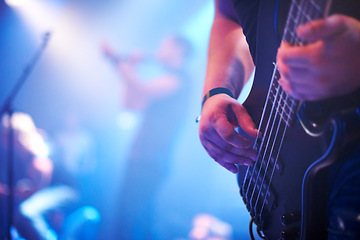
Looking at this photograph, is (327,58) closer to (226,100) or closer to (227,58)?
(226,100)

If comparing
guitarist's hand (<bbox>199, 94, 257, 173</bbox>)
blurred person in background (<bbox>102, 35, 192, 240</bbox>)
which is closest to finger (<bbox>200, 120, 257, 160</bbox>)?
guitarist's hand (<bbox>199, 94, 257, 173</bbox>)

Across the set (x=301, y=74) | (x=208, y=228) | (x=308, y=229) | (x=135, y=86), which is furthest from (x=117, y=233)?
(x=301, y=74)

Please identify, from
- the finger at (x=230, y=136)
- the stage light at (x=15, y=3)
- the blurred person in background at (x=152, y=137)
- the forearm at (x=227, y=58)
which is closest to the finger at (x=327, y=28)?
the finger at (x=230, y=136)

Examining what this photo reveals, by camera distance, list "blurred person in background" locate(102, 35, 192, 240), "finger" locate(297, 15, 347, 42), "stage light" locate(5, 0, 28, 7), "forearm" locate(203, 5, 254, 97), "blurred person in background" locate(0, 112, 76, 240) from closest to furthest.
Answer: "finger" locate(297, 15, 347, 42) < "forearm" locate(203, 5, 254, 97) < "blurred person in background" locate(0, 112, 76, 240) < "blurred person in background" locate(102, 35, 192, 240) < "stage light" locate(5, 0, 28, 7)

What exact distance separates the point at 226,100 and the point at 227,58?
0.93ft

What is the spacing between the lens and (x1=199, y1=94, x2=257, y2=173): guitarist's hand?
2.38 feet

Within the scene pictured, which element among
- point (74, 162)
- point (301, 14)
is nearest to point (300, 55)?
point (301, 14)

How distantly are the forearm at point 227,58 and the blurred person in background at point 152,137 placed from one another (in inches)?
84.5

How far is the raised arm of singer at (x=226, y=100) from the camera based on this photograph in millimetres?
A: 746

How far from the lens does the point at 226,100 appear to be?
80cm

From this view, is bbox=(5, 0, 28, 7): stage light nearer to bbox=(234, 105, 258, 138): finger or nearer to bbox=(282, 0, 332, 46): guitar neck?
bbox=(234, 105, 258, 138): finger

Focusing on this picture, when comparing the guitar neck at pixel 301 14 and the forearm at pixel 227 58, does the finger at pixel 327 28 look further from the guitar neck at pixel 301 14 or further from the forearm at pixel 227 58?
the forearm at pixel 227 58

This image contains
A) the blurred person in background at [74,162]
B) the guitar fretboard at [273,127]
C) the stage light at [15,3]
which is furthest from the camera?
the stage light at [15,3]

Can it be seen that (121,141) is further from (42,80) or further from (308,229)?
(308,229)
